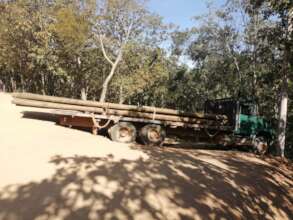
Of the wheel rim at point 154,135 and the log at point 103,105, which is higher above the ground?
the log at point 103,105

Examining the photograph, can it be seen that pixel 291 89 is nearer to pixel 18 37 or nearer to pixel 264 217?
pixel 264 217

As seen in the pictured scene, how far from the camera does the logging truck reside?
1240 centimetres

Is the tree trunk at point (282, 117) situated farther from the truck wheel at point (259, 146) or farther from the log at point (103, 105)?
the log at point (103, 105)

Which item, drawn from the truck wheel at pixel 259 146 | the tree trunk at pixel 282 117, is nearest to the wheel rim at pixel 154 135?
the truck wheel at pixel 259 146

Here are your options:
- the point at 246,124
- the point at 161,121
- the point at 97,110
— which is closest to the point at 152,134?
the point at 161,121

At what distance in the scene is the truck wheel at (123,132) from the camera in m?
12.6

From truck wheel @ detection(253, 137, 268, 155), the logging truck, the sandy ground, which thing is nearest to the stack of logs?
the logging truck

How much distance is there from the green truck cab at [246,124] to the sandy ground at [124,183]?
13.7 feet

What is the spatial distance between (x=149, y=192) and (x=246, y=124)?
10.0 m

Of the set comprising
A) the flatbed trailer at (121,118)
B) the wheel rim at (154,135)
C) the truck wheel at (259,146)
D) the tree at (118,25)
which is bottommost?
the truck wheel at (259,146)

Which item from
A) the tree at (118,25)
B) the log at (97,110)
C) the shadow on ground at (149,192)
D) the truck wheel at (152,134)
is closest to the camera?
the shadow on ground at (149,192)

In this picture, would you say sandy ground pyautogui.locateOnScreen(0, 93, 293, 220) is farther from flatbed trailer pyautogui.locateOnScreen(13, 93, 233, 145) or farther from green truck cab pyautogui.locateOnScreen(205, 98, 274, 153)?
green truck cab pyautogui.locateOnScreen(205, 98, 274, 153)

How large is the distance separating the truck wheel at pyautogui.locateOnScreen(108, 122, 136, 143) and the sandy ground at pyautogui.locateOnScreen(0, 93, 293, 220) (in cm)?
159

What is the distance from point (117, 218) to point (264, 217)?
3447 mm
